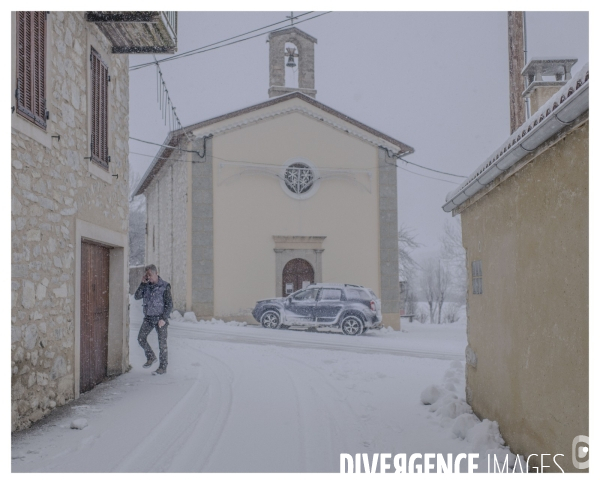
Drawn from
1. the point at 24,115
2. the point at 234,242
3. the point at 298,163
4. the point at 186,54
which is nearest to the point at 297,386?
the point at 24,115

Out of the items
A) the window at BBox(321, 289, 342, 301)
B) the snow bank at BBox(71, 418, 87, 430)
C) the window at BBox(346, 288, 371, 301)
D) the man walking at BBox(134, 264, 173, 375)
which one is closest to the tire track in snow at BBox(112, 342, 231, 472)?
the snow bank at BBox(71, 418, 87, 430)

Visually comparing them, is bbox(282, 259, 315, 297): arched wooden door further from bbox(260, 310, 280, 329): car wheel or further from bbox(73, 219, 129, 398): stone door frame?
bbox(73, 219, 129, 398): stone door frame

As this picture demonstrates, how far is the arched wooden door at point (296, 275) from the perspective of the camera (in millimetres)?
19609

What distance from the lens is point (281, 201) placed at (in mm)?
19562

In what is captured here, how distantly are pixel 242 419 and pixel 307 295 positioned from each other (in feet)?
36.5

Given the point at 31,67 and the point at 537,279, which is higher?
the point at 31,67

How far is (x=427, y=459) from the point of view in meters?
4.64

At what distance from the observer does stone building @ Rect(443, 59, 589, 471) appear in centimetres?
349

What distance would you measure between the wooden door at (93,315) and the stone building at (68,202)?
0.5 inches

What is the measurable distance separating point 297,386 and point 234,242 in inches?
466

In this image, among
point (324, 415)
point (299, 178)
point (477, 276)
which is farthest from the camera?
point (299, 178)

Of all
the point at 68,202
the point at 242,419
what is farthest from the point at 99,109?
the point at 242,419

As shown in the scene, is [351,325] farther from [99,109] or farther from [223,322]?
[99,109]

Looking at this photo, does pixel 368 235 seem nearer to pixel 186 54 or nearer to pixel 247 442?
pixel 186 54
